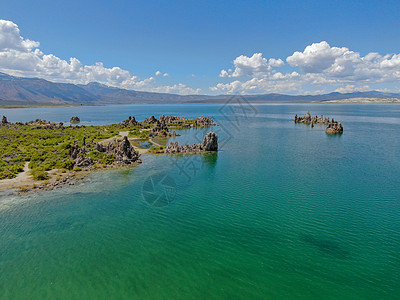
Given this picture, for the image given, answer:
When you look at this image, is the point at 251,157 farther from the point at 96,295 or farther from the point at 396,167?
the point at 96,295

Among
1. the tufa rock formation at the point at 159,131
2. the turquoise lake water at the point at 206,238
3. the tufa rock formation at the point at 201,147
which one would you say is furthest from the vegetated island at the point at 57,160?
the tufa rock formation at the point at 159,131

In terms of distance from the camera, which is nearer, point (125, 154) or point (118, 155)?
point (118, 155)

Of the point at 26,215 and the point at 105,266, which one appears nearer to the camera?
the point at 105,266

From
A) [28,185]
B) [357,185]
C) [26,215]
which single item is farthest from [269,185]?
[28,185]

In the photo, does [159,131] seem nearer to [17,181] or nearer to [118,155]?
[118,155]

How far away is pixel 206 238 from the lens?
31.5 meters

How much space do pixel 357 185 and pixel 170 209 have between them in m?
40.9

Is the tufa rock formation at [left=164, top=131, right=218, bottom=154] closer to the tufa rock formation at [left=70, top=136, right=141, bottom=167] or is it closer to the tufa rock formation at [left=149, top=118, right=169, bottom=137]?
the tufa rock formation at [left=70, top=136, right=141, bottom=167]

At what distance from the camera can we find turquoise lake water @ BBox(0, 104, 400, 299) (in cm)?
2383

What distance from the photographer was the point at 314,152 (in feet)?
273

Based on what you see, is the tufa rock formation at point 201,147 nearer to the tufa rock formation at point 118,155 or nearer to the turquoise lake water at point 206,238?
the tufa rock formation at point 118,155

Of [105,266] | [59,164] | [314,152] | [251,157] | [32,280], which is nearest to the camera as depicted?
[32,280]

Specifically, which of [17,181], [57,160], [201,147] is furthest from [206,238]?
[201,147]

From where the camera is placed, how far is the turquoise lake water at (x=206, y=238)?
23.8 metres
